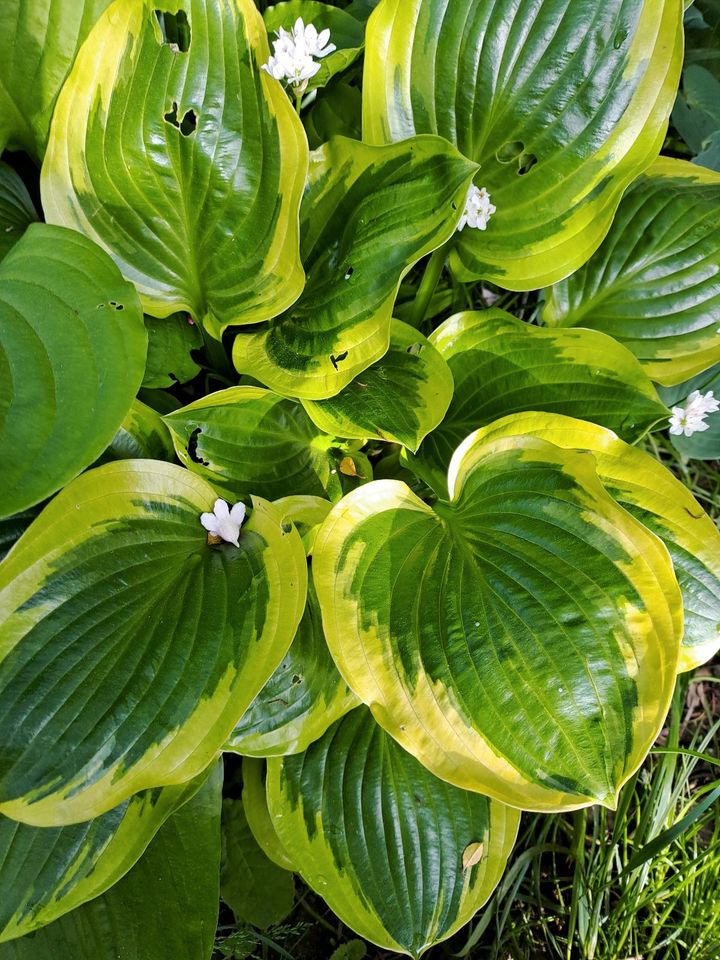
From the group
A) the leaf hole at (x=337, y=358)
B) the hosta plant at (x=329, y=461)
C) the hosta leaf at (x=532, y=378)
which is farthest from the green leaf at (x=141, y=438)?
the hosta leaf at (x=532, y=378)

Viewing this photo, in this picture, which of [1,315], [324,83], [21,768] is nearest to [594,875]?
[21,768]

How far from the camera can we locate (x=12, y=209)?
98 cm

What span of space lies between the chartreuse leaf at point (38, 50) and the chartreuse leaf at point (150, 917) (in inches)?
38.7

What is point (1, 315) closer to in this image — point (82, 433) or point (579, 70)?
point (82, 433)

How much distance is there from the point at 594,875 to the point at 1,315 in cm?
129

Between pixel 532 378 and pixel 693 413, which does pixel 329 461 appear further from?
pixel 693 413

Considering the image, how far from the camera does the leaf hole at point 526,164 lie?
0.99m

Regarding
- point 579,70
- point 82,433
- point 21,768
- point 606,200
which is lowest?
point 21,768

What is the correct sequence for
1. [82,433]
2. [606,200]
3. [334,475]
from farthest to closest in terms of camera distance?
1. [334,475]
2. [606,200]
3. [82,433]

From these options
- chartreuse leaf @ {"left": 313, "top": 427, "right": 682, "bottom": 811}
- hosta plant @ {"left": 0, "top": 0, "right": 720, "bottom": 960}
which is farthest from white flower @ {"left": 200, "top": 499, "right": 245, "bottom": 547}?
chartreuse leaf @ {"left": 313, "top": 427, "right": 682, "bottom": 811}

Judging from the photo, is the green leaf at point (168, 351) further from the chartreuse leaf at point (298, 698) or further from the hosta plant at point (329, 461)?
the chartreuse leaf at point (298, 698)

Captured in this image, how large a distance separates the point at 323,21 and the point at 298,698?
3.30ft

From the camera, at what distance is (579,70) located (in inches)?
35.6

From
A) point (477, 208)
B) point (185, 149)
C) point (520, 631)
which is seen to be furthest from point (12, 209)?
point (520, 631)
